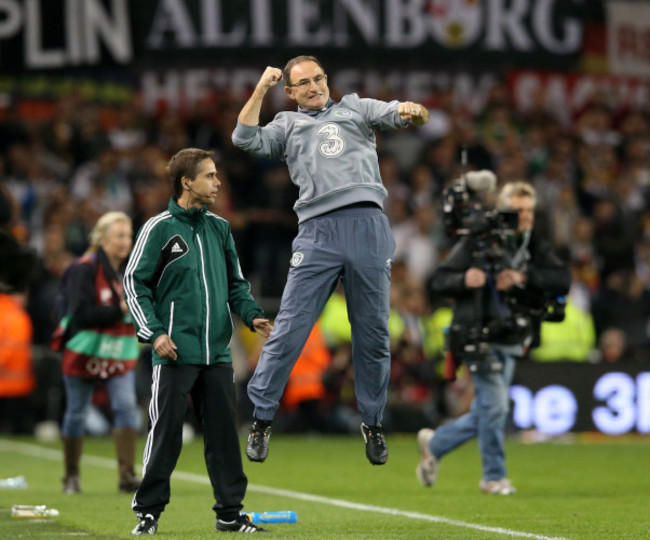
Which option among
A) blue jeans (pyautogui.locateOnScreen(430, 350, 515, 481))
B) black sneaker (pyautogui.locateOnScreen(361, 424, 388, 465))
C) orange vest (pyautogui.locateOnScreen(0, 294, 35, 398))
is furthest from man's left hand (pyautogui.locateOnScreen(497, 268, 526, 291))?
orange vest (pyautogui.locateOnScreen(0, 294, 35, 398))

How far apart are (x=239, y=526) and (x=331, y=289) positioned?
5.20 ft

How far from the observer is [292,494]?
38.4ft

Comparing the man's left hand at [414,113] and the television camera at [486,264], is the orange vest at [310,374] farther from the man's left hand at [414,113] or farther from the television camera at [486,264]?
the man's left hand at [414,113]

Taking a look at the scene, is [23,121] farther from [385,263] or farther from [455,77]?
[385,263]

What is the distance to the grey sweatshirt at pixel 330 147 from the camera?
862 cm

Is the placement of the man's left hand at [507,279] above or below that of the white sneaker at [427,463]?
above

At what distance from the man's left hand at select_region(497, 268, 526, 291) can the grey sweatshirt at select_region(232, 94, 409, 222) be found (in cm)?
274

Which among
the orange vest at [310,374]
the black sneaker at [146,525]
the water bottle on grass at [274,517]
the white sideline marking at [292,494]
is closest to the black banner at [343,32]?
the orange vest at [310,374]

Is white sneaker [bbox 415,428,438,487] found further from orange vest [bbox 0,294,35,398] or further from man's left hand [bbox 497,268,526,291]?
orange vest [bbox 0,294,35,398]

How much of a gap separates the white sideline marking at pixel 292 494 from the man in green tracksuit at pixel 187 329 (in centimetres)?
143

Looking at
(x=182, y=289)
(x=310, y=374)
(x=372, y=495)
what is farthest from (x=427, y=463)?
(x=310, y=374)

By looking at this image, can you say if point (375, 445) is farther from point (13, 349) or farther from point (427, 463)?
point (13, 349)

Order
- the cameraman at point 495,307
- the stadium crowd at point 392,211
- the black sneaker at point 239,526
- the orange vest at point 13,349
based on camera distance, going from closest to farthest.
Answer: the black sneaker at point 239,526, the cameraman at point 495,307, the orange vest at point 13,349, the stadium crowd at point 392,211

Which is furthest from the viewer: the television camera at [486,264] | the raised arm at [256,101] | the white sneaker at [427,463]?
the white sneaker at [427,463]
